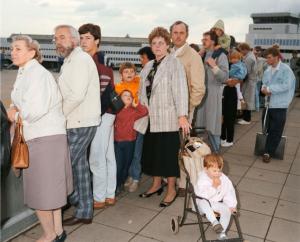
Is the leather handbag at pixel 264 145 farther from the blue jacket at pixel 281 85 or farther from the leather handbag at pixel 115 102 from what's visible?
the leather handbag at pixel 115 102

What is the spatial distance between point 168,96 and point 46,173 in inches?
63.9

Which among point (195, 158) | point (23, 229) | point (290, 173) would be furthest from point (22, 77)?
point (290, 173)

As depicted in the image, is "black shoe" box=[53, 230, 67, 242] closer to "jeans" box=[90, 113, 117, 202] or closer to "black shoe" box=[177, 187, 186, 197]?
"jeans" box=[90, 113, 117, 202]

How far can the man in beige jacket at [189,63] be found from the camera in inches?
172

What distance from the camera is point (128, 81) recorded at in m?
4.39

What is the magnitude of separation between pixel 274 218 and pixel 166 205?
1205 millimetres

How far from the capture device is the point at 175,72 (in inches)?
156

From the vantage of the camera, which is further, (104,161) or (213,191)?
(104,161)

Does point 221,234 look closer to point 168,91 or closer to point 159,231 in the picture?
point 159,231

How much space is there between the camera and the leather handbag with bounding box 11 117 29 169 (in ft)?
9.25

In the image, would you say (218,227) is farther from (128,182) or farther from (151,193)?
(128,182)

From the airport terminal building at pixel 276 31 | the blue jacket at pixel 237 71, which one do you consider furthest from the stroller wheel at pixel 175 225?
the airport terminal building at pixel 276 31

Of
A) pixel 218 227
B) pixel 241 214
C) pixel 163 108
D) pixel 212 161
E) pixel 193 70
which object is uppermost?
pixel 193 70

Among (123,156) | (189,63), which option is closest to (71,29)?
(189,63)
